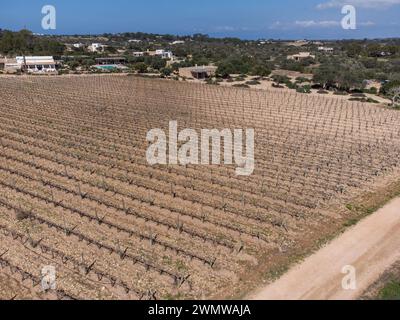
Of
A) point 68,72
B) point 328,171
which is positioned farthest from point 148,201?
point 68,72

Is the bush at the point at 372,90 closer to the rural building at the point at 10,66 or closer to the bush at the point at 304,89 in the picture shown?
the bush at the point at 304,89

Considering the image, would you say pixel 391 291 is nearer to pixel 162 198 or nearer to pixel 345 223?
pixel 345 223

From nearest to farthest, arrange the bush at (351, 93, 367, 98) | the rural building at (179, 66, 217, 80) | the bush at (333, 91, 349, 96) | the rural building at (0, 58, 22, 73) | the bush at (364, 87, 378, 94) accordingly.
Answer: the bush at (351, 93, 367, 98), the bush at (333, 91, 349, 96), the bush at (364, 87, 378, 94), the rural building at (179, 66, 217, 80), the rural building at (0, 58, 22, 73)

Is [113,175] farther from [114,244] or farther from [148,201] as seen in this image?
[114,244]

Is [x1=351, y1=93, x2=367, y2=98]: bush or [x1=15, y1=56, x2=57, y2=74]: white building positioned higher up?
[x1=15, y1=56, x2=57, y2=74]: white building

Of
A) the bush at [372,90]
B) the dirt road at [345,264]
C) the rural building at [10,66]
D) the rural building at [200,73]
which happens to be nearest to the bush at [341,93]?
the bush at [372,90]

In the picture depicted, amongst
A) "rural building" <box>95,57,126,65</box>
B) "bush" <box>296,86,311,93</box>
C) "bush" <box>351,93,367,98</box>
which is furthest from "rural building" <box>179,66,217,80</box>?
"bush" <box>351,93,367,98</box>

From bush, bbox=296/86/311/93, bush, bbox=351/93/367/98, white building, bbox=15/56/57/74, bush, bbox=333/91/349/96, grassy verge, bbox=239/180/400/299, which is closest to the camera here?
grassy verge, bbox=239/180/400/299

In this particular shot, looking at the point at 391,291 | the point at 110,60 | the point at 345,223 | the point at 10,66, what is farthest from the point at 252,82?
the point at 391,291

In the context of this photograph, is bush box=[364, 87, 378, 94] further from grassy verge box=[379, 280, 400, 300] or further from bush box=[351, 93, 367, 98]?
grassy verge box=[379, 280, 400, 300]
